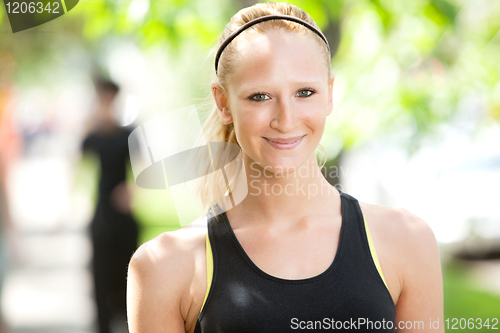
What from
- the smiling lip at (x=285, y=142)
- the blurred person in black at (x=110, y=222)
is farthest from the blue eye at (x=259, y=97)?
the blurred person in black at (x=110, y=222)

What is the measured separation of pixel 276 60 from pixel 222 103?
0.26 metres

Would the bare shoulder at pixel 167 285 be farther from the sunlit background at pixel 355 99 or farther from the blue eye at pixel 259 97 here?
the sunlit background at pixel 355 99

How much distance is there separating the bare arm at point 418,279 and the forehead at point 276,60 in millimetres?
544

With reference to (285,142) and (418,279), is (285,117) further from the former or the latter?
(418,279)

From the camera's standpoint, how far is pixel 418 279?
1.41 m

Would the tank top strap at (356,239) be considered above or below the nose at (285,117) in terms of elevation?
below

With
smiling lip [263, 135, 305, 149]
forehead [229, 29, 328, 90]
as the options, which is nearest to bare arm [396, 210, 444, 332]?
smiling lip [263, 135, 305, 149]

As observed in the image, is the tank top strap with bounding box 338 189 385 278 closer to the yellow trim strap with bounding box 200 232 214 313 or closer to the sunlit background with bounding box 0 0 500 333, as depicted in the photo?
the yellow trim strap with bounding box 200 232 214 313

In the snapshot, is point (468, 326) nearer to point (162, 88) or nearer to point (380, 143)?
point (380, 143)

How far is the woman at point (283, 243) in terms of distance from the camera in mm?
1311

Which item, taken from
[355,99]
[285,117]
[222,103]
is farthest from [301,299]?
[355,99]

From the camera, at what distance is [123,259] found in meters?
3.20

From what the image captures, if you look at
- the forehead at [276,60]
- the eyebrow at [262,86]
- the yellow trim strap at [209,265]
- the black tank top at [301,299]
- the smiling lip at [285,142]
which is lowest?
the black tank top at [301,299]

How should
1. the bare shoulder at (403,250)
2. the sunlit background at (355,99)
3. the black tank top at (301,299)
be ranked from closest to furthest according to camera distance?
the black tank top at (301,299) < the bare shoulder at (403,250) < the sunlit background at (355,99)
